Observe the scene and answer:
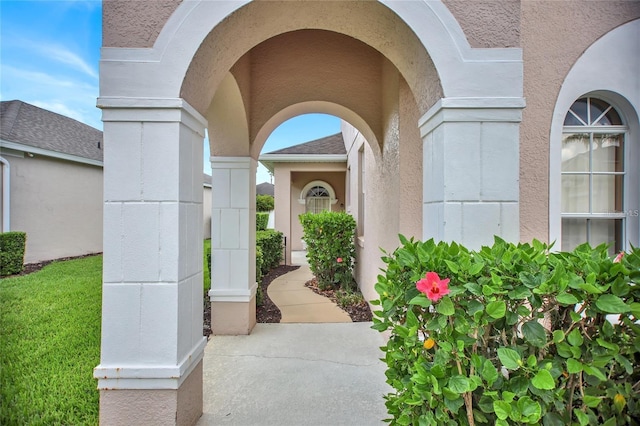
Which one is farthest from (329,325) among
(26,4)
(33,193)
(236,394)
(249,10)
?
(33,193)

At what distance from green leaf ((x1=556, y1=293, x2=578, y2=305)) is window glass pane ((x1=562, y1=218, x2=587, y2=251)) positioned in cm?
194

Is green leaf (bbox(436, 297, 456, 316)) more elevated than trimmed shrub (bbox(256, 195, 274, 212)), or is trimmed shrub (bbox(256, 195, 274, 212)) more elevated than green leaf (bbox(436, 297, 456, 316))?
trimmed shrub (bbox(256, 195, 274, 212))

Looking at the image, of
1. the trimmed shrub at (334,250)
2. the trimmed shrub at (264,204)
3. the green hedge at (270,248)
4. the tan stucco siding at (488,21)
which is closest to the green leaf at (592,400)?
the tan stucco siding at (488,21)

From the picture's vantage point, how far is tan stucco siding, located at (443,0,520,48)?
2137 mm

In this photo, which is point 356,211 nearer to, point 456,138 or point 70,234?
point 456,138

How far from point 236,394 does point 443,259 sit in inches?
97.9

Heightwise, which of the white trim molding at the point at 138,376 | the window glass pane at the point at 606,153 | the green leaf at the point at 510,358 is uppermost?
the window glass pane at the point at 606,153

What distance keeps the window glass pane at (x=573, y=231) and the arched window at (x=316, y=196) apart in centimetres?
1019

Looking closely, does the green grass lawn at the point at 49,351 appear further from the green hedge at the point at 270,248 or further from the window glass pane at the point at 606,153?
the window glass pane at the point at 606,153

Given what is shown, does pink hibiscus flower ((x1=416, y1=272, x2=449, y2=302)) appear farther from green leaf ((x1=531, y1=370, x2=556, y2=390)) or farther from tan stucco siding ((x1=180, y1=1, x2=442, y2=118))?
tan stucco siding ((x1=180, y1=1, x2=442, y2=118))

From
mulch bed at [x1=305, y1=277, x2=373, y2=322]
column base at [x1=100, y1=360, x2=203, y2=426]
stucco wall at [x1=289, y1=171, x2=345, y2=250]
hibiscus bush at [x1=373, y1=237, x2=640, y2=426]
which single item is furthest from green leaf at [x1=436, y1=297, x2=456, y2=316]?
stucco wall at [x1=289, y1=171, x2=345, y2=250]

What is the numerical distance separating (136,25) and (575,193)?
3941 mm

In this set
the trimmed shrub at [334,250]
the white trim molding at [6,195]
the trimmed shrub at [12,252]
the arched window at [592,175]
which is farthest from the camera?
the white trim molding at [6,195]

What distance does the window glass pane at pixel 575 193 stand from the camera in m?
2.93
